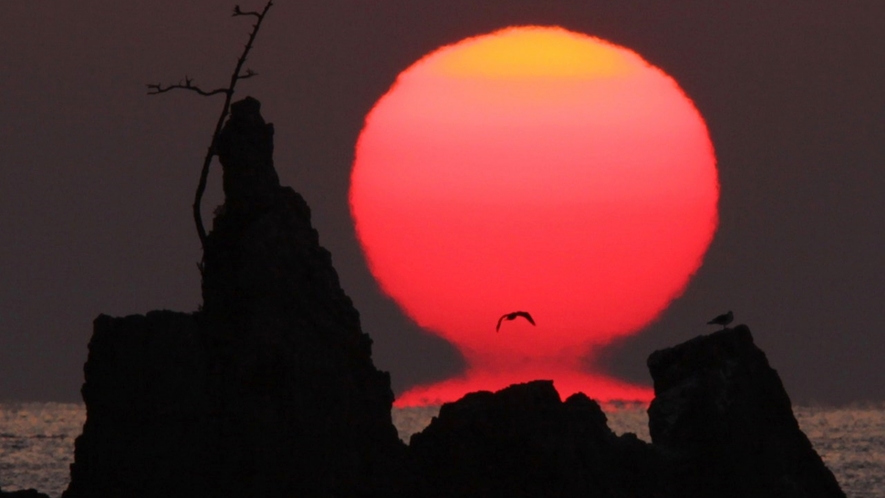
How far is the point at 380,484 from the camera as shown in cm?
3400

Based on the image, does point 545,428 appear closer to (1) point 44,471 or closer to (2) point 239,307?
(2) point 239,307

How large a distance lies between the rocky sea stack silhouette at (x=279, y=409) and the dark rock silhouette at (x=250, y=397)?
25 millimetres

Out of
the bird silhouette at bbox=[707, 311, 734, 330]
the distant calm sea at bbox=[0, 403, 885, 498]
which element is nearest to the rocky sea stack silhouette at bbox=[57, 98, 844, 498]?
the bird silhouette at bbox=[707, 311, 734, 330]

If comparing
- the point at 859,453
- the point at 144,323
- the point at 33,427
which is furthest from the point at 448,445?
the point at 33,427

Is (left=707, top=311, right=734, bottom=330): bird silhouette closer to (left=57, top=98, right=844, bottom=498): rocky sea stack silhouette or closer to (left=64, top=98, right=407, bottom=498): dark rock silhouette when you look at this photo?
(left=57, top=98, right=844, bottom=498): rocky sea stack silhouette

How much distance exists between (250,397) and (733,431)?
31.4 feet

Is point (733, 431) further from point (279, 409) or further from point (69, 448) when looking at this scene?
point (69, 448)

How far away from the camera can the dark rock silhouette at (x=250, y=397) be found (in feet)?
109

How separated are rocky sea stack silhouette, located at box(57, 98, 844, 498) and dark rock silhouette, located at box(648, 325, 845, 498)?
35.1 inches

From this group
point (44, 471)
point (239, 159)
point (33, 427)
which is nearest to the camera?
point (239, 159)

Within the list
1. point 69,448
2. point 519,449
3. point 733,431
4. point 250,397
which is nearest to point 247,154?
point 250,397

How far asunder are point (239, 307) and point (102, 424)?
3167 millimetres

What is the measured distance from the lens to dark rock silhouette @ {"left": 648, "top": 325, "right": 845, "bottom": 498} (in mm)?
36438

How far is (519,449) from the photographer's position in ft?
112
